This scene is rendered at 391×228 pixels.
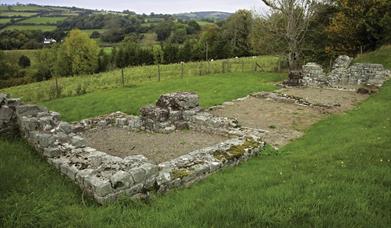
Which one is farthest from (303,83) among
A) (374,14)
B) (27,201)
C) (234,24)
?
(234,24)

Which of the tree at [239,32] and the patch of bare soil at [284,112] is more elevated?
the tree at [239,32]

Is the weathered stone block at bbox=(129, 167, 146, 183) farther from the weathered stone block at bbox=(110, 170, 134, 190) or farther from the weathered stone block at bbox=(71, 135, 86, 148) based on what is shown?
the weathered stone block at bbox=(71, 135, 86, 148)

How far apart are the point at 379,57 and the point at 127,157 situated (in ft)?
93.4

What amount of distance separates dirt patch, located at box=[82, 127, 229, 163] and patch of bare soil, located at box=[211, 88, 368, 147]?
7.97 feet

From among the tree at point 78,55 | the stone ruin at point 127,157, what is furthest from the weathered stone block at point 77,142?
the tree at point 78,55

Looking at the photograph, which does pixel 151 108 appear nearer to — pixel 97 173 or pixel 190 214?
pixel 97 173

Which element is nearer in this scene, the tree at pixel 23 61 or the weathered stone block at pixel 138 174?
the weathered stone block at pixel 138 174

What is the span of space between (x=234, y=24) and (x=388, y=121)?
170 feet

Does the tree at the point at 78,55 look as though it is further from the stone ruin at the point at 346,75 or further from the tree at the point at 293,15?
the stone ruin at the point at 346,75

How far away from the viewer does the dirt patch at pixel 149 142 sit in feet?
38.1

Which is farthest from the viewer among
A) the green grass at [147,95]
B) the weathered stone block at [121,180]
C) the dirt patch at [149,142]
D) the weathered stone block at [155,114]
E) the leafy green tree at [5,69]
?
the leafy green tree at [5,69]

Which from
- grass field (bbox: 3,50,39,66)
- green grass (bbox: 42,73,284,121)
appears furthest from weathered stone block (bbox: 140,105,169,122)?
grass field (bbox: 3,50,39,66)

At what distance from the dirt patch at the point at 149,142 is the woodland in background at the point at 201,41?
21165 mm

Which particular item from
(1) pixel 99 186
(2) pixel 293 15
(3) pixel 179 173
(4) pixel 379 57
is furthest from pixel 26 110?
(4) pixel 379 57
